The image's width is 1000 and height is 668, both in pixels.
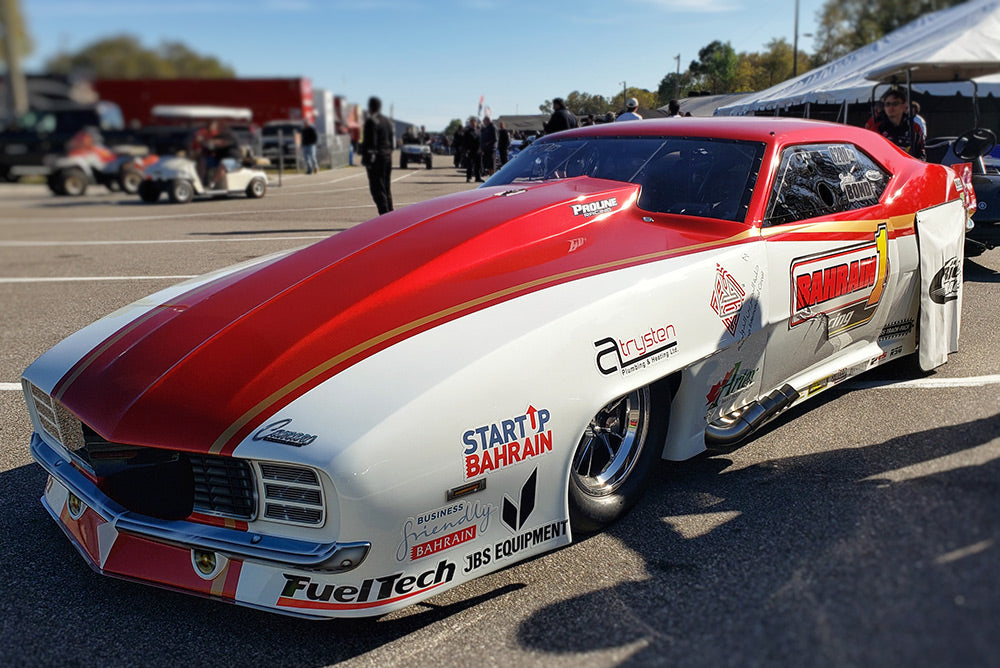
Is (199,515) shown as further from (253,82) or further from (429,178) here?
(429,178)

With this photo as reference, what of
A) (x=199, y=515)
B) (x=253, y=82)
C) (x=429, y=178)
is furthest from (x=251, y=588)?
(x=429, y=178)

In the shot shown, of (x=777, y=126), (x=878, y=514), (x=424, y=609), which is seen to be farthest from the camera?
(x=777, y=126)

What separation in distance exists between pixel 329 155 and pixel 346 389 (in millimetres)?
26902

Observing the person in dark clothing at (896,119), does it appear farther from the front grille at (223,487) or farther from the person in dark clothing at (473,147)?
the person in dark clothing at (473,147)

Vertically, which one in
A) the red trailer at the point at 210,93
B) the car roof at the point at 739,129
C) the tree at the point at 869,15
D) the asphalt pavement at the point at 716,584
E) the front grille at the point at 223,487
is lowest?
the asphalt pavement at the point at 716,584

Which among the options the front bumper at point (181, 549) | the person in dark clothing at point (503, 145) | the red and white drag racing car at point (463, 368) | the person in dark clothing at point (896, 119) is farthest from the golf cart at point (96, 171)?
the front bumper at point (181, 549)

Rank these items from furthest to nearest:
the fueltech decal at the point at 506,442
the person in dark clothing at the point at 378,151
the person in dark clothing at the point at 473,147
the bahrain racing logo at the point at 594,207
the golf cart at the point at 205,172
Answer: the person in dark clothing at the point at 473,147 → the golf cart at the point at 205,172 → the person in dark clothing at the point at 378,151 → the bahrain racing logo at the point at 594,207 → the fueltech decal at the point at 506,442

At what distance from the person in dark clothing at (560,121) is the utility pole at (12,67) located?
257 cm

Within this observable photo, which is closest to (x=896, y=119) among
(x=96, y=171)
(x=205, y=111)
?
(x=205, y=111)

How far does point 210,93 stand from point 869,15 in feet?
12.4

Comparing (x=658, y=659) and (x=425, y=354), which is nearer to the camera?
(x=658, y=659)

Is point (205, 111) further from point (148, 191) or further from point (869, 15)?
point (148, 191)

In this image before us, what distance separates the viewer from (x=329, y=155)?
91.0 ft

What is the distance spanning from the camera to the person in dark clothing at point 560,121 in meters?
4.55
